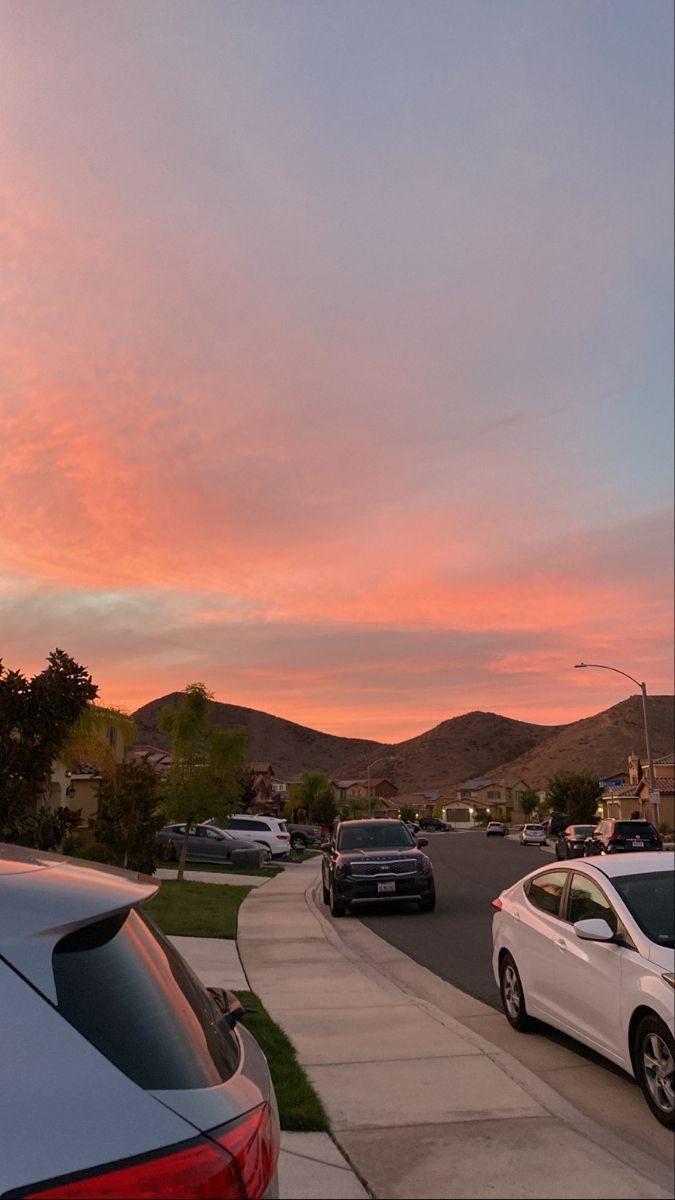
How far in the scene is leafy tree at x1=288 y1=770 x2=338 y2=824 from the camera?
8525 cm

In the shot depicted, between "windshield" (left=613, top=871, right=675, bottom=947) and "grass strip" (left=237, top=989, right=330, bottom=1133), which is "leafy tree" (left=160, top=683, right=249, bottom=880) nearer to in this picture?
"grass strip" (left=237, top=989, right=330, bottom=1133)

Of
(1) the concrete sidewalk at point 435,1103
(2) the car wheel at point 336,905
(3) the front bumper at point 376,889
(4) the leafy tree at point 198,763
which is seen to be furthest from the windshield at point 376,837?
(4) the leafy tree at point 198,763

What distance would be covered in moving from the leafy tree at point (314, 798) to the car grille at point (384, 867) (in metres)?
67.1

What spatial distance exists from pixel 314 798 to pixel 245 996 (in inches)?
3130

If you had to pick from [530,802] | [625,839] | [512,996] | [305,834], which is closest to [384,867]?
[512,996]

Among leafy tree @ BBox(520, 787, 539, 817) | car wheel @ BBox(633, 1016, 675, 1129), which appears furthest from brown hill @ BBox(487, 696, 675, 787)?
car wheel @ BBox(633, 1016, 675, 1129)

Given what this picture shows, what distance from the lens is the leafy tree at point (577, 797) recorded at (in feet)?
252

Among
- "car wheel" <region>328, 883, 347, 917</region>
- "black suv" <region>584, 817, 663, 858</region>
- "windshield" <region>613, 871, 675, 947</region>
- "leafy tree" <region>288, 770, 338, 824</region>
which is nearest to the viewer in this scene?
"windshield" <region>613, 871, 675, 947</region>

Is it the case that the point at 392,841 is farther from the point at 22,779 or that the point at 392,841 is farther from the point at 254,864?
the point at 254,864

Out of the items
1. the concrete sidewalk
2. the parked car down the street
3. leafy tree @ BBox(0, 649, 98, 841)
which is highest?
leafy tree @ BBox(0, 649, 98, 841)

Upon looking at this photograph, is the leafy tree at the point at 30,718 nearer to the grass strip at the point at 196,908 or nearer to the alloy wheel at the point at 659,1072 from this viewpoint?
the grass strip at the point at 196,908

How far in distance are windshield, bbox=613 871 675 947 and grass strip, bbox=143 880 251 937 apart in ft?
21.7

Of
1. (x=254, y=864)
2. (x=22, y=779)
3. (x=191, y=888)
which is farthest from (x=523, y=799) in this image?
(x=22, y=779)

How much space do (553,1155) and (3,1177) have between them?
13.9 ft
